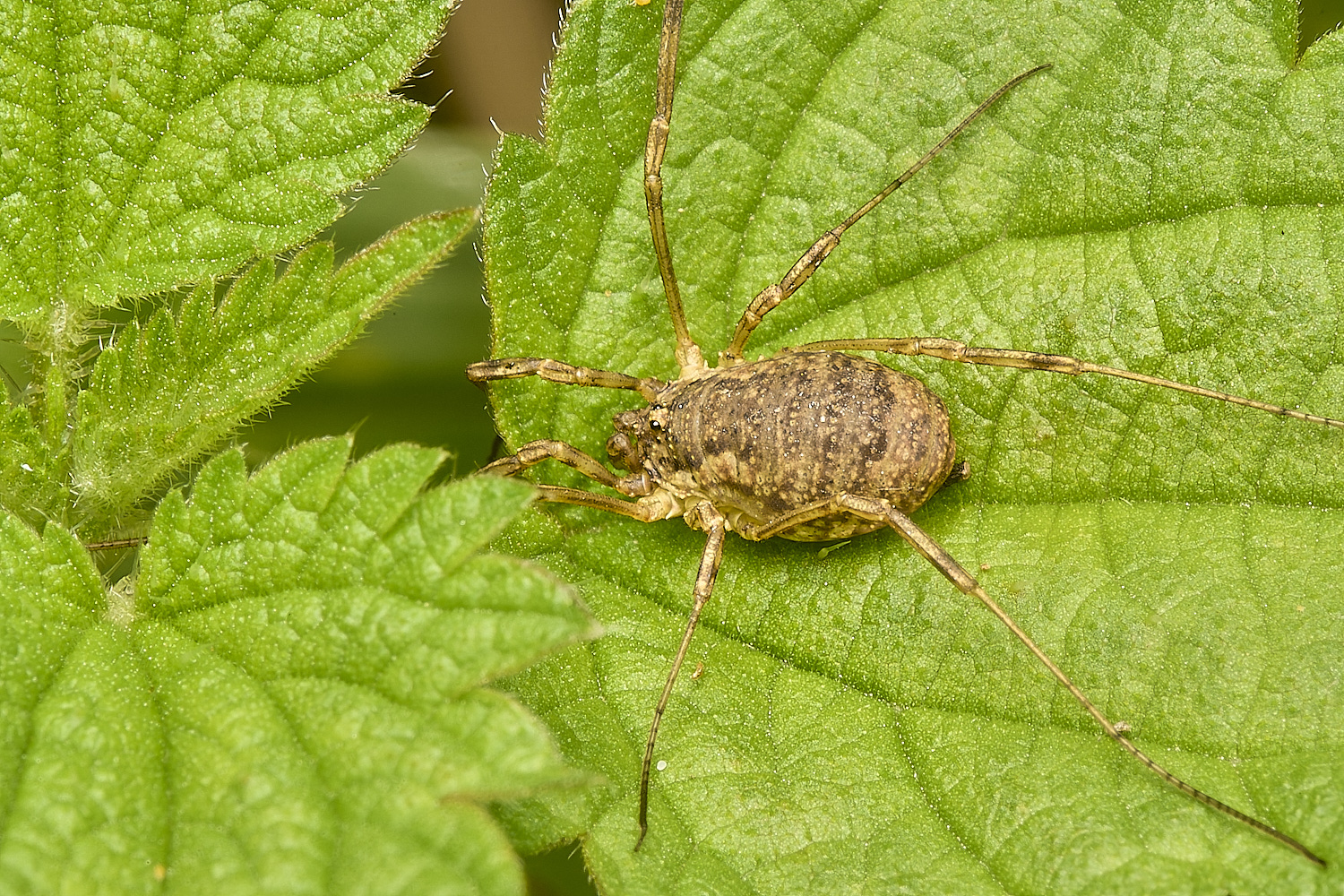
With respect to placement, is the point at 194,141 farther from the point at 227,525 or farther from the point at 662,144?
the point at 662,144

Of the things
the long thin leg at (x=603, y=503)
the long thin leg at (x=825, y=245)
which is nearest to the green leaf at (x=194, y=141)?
the long thin leg at (x=603, y=503)

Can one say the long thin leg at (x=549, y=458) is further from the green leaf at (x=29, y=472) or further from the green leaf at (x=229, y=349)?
the green leaf at (x=29, y=472)

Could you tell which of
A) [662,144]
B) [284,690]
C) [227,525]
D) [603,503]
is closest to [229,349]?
[227,525]

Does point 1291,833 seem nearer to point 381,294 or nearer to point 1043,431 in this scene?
point 1043,431

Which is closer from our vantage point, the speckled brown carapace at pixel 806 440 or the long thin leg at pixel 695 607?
the long thin leg at pixel 695 607

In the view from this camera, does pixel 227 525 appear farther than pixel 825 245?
No

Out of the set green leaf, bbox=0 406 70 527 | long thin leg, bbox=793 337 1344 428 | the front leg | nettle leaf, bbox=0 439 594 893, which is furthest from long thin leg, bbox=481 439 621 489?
green leaf, bbox=0 406 70 527

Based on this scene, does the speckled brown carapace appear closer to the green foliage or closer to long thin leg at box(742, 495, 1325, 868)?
long thin leg at box(742, 495, 1325, 868)
